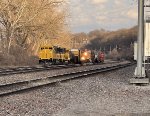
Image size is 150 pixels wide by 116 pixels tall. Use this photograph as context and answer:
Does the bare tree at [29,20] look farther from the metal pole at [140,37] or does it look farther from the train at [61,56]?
the metal pole at [140,37]

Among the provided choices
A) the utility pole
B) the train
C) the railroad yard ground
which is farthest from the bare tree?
the railroad yard ground

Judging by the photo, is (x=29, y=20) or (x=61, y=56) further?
(x=61, y=56)

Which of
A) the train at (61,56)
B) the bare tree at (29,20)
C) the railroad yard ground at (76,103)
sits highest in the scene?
the bare tree at (29,20)

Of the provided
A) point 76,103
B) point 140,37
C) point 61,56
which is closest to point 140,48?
point 140,37

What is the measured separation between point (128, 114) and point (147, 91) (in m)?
6.99

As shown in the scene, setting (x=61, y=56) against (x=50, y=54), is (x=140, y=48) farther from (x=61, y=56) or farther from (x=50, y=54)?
(x=61, y=56)

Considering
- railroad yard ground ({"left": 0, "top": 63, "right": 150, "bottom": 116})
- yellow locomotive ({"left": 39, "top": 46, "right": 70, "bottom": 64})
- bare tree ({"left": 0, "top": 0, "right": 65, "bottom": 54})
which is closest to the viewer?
railroad yard ground ({"left": 0, "top": 63, "right": 150, "bottom": 116})

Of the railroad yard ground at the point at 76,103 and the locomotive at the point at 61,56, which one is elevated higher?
the locomotive at the point at 61,56

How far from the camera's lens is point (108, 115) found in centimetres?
1120

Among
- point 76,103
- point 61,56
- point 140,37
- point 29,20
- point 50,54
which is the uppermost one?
point 29,20

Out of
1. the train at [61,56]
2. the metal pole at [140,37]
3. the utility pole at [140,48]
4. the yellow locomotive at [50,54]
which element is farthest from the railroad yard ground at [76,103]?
the train at [61,56]

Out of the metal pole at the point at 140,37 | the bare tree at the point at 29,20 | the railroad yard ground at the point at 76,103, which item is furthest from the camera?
the bare tree at the point at 29,20

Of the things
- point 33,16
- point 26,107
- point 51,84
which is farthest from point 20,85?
point 33,16

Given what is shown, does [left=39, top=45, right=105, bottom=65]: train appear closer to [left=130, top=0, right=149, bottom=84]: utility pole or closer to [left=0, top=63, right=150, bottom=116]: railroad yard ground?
[left=130, top=0, right=149, bottom=84]: utility pole
